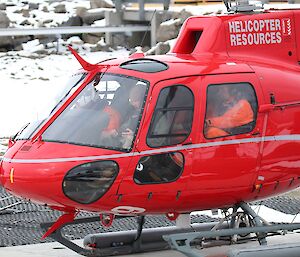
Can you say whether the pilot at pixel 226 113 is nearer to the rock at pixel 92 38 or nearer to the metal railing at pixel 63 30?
the metal railing at pixel 63 30

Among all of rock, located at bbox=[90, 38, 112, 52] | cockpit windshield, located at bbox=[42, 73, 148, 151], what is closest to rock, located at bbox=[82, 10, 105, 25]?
rock, located at bbox=[90, 38, 112, 52]

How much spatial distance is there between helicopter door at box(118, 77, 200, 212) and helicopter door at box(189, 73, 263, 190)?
0.42ft

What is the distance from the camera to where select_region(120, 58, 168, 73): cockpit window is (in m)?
8.62

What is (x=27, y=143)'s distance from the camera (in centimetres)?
853

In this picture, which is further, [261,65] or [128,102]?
[261,65]

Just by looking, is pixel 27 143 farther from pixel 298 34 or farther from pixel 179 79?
pixel 298 34

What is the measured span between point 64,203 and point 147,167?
76 centimetres

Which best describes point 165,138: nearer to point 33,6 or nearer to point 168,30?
point 168,30

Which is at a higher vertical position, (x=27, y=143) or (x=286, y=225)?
(x=27, y=143)

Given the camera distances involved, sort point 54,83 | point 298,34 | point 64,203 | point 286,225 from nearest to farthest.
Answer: point 64,203
point 286,225
point 298,34
point 54,83

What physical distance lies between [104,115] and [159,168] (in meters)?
0.65

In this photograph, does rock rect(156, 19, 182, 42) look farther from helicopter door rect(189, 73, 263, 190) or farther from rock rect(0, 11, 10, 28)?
helicopter door rect(189, 73, 263, 190)

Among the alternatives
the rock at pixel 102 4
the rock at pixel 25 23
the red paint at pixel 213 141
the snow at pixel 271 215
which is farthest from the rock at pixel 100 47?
the red paint at pixel 213 141

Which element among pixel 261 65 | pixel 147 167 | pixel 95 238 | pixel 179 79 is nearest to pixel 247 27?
pixel 261 65
